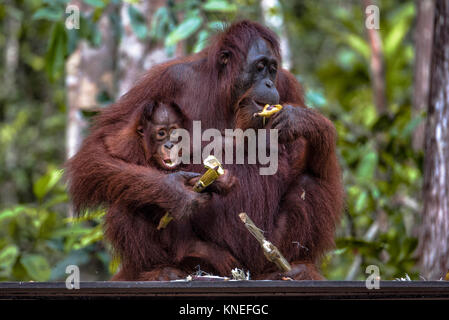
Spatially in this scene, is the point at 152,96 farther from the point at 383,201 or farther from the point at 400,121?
the point at 400,121

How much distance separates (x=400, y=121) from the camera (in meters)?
6.51

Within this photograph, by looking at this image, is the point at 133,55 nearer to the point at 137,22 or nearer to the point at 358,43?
the point at 137,22

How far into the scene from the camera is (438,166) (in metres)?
4.23

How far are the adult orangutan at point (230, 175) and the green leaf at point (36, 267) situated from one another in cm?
118

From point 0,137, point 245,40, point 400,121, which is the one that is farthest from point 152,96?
point 0,137

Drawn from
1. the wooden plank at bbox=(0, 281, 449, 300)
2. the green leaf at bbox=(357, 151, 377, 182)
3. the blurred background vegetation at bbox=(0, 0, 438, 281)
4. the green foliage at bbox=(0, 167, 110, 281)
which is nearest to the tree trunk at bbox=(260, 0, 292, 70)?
the blurred background vegetation at bbox=(0, 0, 438, 281)

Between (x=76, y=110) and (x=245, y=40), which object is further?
(x=76, y=110)

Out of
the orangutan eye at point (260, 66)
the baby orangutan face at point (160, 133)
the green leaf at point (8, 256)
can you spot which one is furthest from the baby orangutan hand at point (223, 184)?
the green leaf at point (8, 256)

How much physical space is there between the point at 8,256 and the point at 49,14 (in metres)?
1.90

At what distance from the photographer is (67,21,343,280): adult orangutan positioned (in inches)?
131

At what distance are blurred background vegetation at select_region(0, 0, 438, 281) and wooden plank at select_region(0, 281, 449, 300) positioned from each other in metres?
1.58

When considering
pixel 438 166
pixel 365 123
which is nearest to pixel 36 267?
pixel 438 166

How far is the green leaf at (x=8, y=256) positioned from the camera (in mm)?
4785

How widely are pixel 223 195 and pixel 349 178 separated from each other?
3848mm
